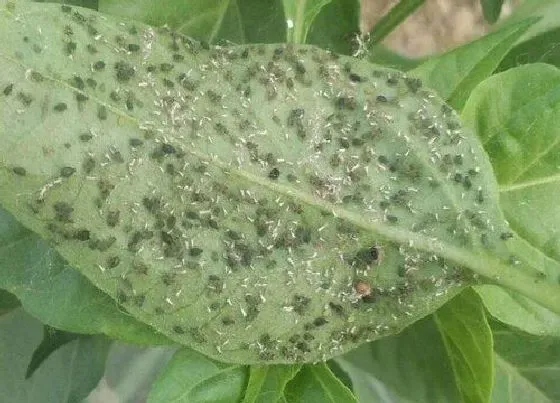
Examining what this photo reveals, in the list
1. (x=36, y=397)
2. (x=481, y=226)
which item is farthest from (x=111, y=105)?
(x=36, y=397)

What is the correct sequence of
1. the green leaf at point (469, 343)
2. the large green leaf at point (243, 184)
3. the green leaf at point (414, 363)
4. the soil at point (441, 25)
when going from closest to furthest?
the large green leaf at point (243, 184) → the green leaf at point (469, 343) → the green leaf at point (414, 363) → the soil at point (441, 25)

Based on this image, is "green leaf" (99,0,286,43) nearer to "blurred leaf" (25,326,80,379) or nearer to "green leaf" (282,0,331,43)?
"green leaf" (282,0,331,43)

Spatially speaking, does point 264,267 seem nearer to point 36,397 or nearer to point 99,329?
point 99,329

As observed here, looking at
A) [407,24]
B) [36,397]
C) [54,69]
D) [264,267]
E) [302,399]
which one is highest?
[407,24]

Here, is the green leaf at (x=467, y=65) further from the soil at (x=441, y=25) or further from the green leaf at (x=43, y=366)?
the soil at (x=441, y=25)

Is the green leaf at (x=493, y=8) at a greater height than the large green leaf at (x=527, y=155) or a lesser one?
greater

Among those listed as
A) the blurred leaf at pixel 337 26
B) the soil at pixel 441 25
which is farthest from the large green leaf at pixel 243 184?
the soil at pixel 441 25
